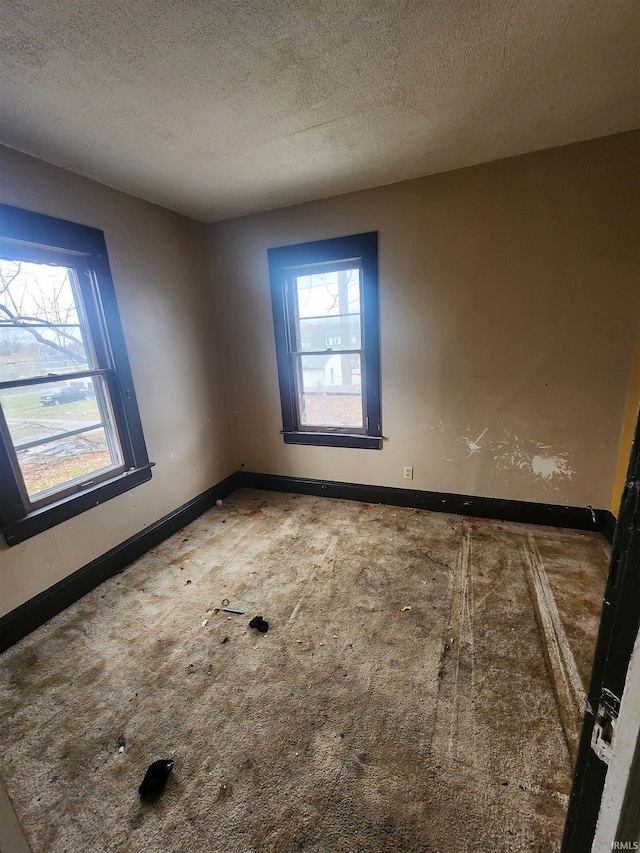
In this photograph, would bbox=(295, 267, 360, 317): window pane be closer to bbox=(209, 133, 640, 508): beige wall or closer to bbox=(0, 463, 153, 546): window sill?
bbox=(209, 133, 640, 508): beige wall

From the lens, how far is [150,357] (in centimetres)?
263

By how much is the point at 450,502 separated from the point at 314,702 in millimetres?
1840

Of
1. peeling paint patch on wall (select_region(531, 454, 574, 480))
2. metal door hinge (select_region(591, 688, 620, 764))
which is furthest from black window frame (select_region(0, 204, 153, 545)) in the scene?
peeling paint patch on wall (select_region(531, 454, 574, 480))

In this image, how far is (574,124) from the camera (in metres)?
1.87

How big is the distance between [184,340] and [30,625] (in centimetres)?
212

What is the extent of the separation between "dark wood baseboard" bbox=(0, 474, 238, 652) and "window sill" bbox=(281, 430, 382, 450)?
96 cm

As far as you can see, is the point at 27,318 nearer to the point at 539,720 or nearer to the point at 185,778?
the point at 185,778

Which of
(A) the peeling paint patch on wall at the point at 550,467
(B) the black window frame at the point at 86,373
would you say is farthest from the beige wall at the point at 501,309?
(B) the black window frame at the point at 86,373

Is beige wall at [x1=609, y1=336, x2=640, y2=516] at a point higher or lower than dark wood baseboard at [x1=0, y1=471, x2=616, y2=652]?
higher

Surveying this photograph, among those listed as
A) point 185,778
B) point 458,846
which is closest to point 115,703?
point 185,778

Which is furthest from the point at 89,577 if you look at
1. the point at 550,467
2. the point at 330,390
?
the point at 550,467

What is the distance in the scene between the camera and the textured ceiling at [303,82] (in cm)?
117

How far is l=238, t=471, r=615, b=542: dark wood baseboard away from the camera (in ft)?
8.21

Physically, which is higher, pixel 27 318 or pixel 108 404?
pixel 27 318
